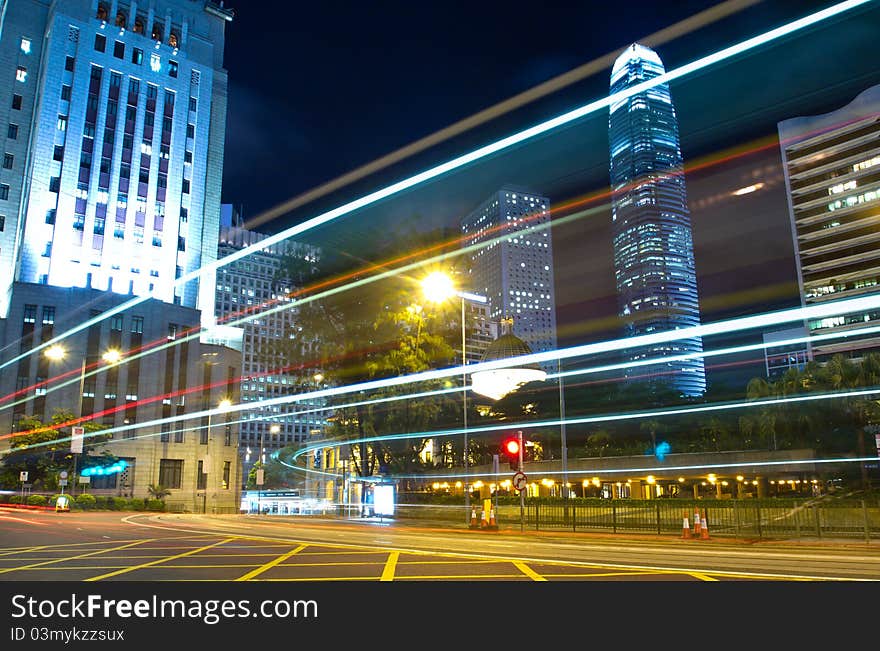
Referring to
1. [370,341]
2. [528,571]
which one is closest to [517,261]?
[370,341]

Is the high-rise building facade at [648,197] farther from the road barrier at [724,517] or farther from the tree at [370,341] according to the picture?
the road barrier at [724,517]

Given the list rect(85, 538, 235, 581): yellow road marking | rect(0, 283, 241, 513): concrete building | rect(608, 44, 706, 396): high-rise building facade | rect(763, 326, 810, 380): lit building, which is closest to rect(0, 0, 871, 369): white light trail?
rect(85, 538, 235, 581): yellow road marking

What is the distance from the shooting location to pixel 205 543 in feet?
64.0

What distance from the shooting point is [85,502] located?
59.2 m

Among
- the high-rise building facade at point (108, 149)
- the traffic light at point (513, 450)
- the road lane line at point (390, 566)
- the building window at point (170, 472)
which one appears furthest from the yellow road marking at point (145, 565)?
the high-rise building facade at point (108, 149)

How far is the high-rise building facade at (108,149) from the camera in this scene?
80.1m

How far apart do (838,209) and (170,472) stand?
11180 cm

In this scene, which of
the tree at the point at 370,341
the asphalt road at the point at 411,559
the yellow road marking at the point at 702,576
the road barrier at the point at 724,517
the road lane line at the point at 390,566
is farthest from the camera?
the tree at the point at 370,341

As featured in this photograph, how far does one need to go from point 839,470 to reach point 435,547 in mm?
45905

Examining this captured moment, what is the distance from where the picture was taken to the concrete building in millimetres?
72438

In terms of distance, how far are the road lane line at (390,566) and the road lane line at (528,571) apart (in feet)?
7.56

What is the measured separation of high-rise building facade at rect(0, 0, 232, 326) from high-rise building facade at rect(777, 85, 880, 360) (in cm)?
9807
